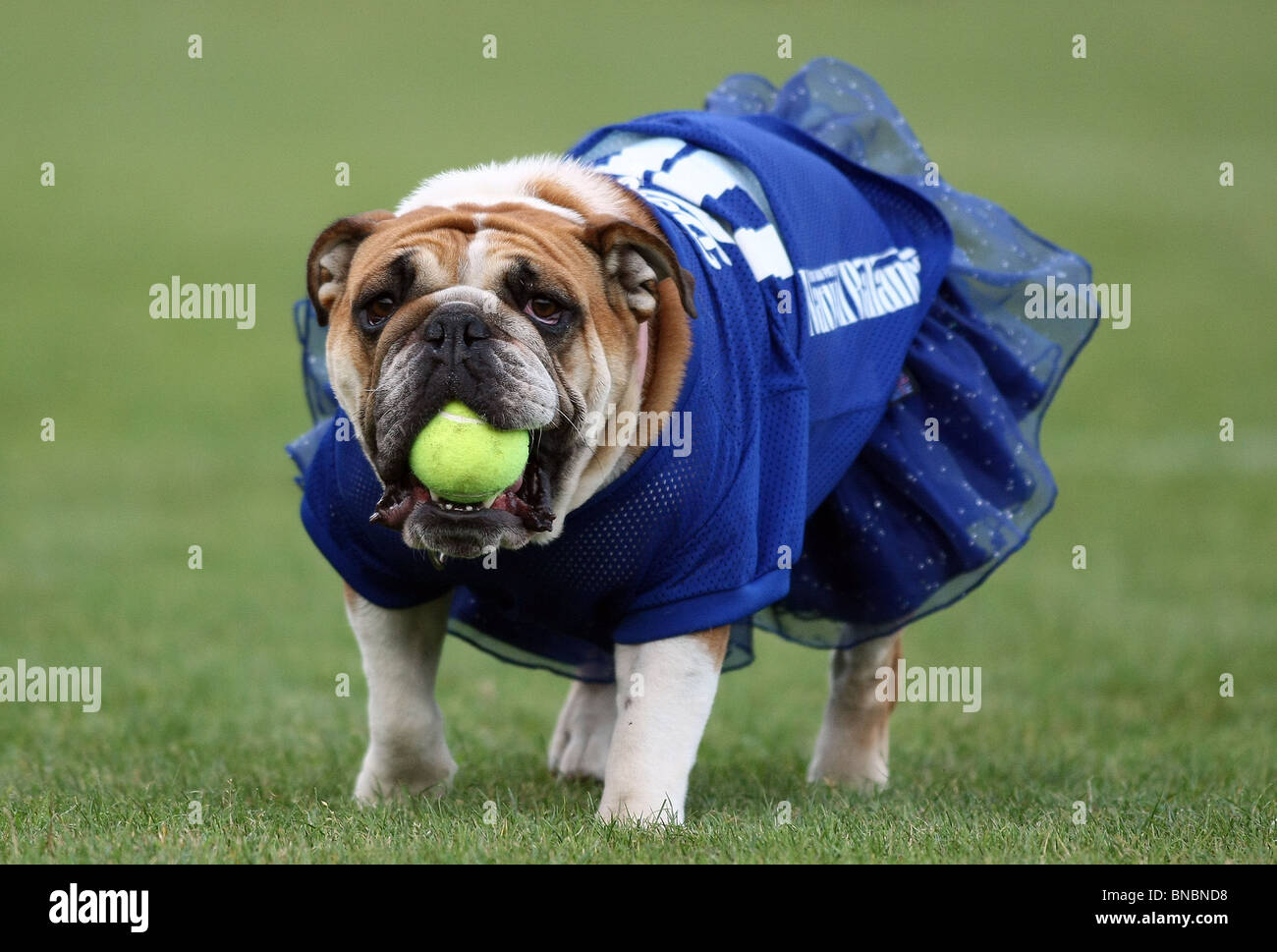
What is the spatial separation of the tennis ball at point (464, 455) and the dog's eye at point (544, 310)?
285mm

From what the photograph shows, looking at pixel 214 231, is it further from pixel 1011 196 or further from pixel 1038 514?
pixel 1038 514

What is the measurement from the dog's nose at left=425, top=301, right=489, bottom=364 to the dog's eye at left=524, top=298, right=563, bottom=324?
169mm

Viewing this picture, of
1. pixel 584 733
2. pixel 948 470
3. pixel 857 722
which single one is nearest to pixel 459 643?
pixel 584 733

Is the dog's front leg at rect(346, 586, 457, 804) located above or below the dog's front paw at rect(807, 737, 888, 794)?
above

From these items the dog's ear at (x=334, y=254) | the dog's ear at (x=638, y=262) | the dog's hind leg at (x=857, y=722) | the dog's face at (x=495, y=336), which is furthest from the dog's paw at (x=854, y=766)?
the dog's ear at (x=334, y=254)

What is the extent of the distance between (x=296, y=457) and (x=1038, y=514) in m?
2.29

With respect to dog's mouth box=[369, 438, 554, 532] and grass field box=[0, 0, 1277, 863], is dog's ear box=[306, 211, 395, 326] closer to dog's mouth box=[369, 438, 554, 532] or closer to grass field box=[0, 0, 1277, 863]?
dog's mouth box=[369, 438, 554, 532]

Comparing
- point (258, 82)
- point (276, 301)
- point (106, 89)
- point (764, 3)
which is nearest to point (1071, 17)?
point (764, 3)

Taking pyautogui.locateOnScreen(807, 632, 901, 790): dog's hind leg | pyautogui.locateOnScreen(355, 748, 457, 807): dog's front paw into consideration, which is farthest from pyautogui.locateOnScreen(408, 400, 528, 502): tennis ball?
pyautogui.locateOnScreen(807, 632, 901, 790): dog's hind leg

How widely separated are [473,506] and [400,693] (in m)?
0.95

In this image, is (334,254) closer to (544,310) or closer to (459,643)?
(544,310)

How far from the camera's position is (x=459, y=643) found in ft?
32.3

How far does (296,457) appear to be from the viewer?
5.13 m

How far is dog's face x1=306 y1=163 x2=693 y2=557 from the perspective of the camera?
3748 mm
